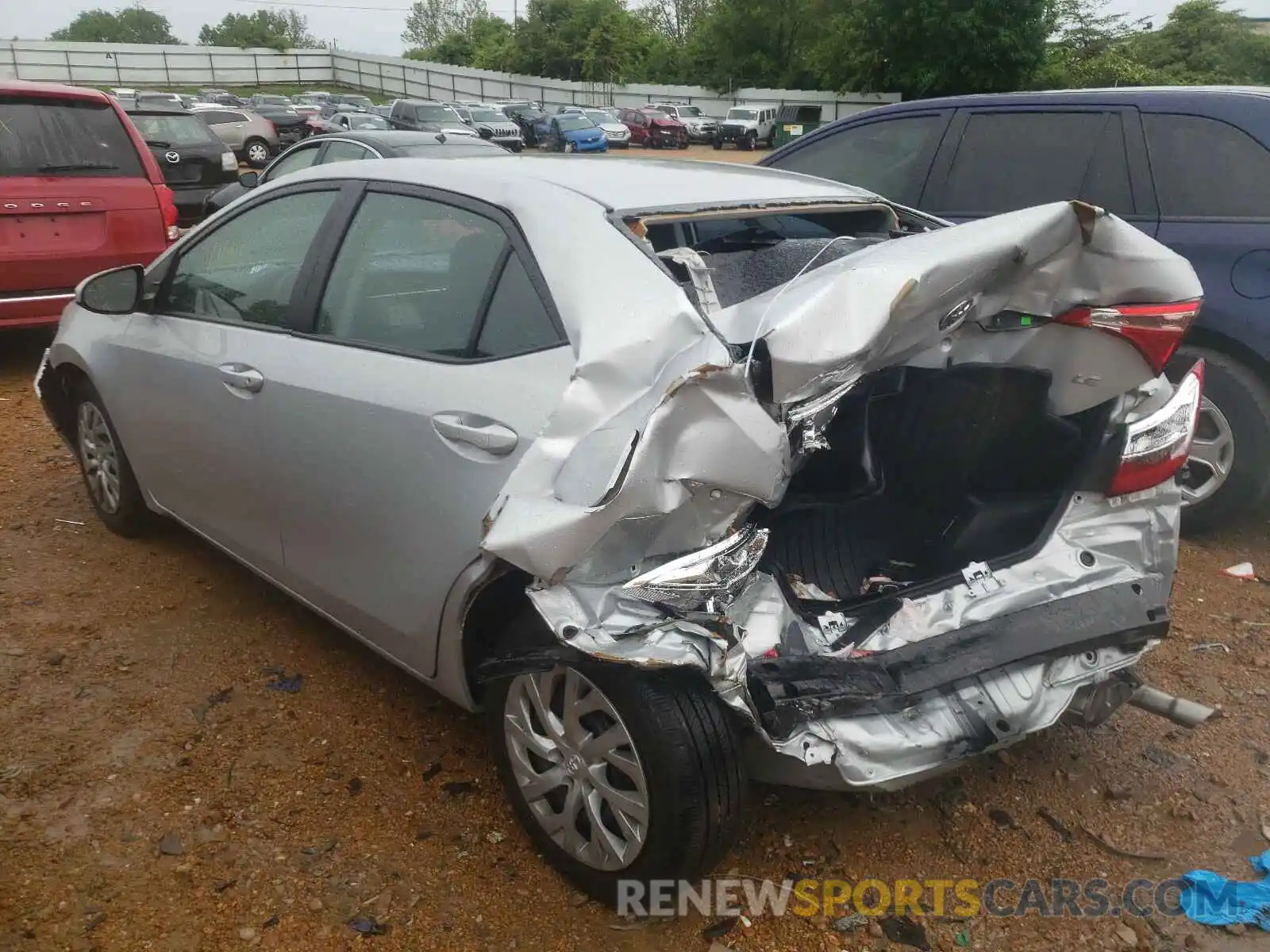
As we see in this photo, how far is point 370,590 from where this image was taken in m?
2.73

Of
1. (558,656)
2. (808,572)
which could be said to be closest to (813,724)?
(558,656)

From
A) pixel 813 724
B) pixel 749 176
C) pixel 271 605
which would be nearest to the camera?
pixel 813 724

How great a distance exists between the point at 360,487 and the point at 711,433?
1120 millimetres

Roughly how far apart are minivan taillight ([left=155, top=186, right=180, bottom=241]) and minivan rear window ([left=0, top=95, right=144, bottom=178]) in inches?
6.3

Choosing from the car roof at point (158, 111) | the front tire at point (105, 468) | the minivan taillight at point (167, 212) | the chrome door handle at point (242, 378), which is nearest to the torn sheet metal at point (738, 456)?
the chrome door handle at point (242, 378)

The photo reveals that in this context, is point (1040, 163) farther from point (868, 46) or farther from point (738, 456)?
point (868, 46)

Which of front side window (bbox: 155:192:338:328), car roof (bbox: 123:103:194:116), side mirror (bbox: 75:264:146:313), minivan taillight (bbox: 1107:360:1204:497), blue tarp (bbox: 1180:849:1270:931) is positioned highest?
car roof (bbox: 123:103:194:116)

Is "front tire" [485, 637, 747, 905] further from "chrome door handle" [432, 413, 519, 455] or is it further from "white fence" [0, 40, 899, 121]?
"white fence" [0, 40, 899, 121]

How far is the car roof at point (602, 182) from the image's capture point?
Result: 8.52 feet

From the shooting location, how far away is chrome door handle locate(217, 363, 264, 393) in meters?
3.00

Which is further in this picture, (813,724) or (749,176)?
(749,176)

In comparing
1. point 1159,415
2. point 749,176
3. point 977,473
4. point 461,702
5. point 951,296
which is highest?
point 749,176

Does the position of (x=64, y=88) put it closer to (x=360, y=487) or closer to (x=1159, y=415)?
(x=360, y=487)

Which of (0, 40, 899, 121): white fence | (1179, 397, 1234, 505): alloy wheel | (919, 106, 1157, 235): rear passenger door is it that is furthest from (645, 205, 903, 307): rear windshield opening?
(0, 40, 899, 121): white fence
